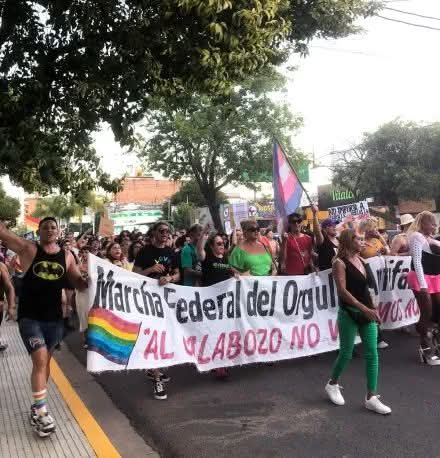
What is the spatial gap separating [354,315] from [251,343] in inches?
57.3

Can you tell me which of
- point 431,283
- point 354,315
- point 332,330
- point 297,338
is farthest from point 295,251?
point 354,315

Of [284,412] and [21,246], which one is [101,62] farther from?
[284,412]

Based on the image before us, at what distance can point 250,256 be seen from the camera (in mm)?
6398

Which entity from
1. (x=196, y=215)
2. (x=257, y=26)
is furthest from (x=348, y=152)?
(x=257, y=26)

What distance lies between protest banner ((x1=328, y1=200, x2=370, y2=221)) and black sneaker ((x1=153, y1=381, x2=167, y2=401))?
341 inches

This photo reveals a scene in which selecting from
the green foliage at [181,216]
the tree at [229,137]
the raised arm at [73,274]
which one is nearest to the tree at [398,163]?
the tree at [229,137]

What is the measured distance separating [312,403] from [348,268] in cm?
128

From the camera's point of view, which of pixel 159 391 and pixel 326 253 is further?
pixel 326 253

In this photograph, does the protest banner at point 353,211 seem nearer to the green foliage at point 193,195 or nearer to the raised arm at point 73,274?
the raised arm at point 73,274

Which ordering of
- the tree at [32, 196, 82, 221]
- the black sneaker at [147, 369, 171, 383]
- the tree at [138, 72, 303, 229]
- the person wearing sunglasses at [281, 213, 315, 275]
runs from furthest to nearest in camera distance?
the tree at [32, 196, 82, 221], the tree at [138, 72, 303, 229], the person wearing sunglasses at [281, 213, 315, 275], the black sneaker at [147, 369, 171, 383]

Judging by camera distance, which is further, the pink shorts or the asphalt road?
the pink shorts

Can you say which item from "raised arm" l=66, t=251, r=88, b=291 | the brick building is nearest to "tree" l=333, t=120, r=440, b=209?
"raised arm" l=66, t=251, r=88, b=291

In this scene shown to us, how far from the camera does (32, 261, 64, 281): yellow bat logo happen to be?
4492mm

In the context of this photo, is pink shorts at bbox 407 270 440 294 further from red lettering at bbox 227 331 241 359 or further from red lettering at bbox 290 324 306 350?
red lettering at bbox 227 331 241 359
